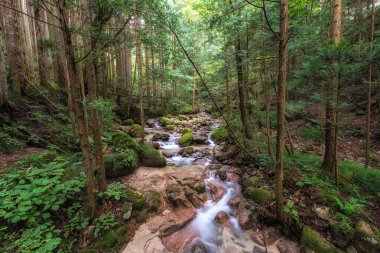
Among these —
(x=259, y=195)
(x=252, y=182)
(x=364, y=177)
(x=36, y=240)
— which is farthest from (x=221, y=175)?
(x=36, y=240)

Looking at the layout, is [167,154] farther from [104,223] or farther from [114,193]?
[104,223]

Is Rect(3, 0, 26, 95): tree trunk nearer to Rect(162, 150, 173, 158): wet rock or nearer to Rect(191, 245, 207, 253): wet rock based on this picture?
Rect(162, 150, 173, 158): wet rock

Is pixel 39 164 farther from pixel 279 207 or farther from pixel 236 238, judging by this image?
pixel 279 207

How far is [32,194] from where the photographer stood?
3.51 metres

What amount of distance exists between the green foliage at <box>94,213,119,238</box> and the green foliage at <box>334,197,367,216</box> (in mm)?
4966

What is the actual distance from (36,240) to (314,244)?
198 inches

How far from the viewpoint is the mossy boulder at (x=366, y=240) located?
3512mm

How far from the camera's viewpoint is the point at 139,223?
4418mm

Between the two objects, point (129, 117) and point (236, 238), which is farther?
point (129, 117)

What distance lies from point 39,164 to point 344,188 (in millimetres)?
7815

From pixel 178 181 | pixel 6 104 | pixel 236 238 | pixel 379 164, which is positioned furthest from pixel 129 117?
pixel 379 164

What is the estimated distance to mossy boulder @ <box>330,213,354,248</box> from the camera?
370 centimetres

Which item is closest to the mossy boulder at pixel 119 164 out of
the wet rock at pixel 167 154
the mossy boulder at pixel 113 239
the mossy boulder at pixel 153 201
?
the mossy boulder at pixel 153 201

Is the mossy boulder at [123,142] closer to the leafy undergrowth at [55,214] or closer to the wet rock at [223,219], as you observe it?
the leafy undergrowth at [55,214]
